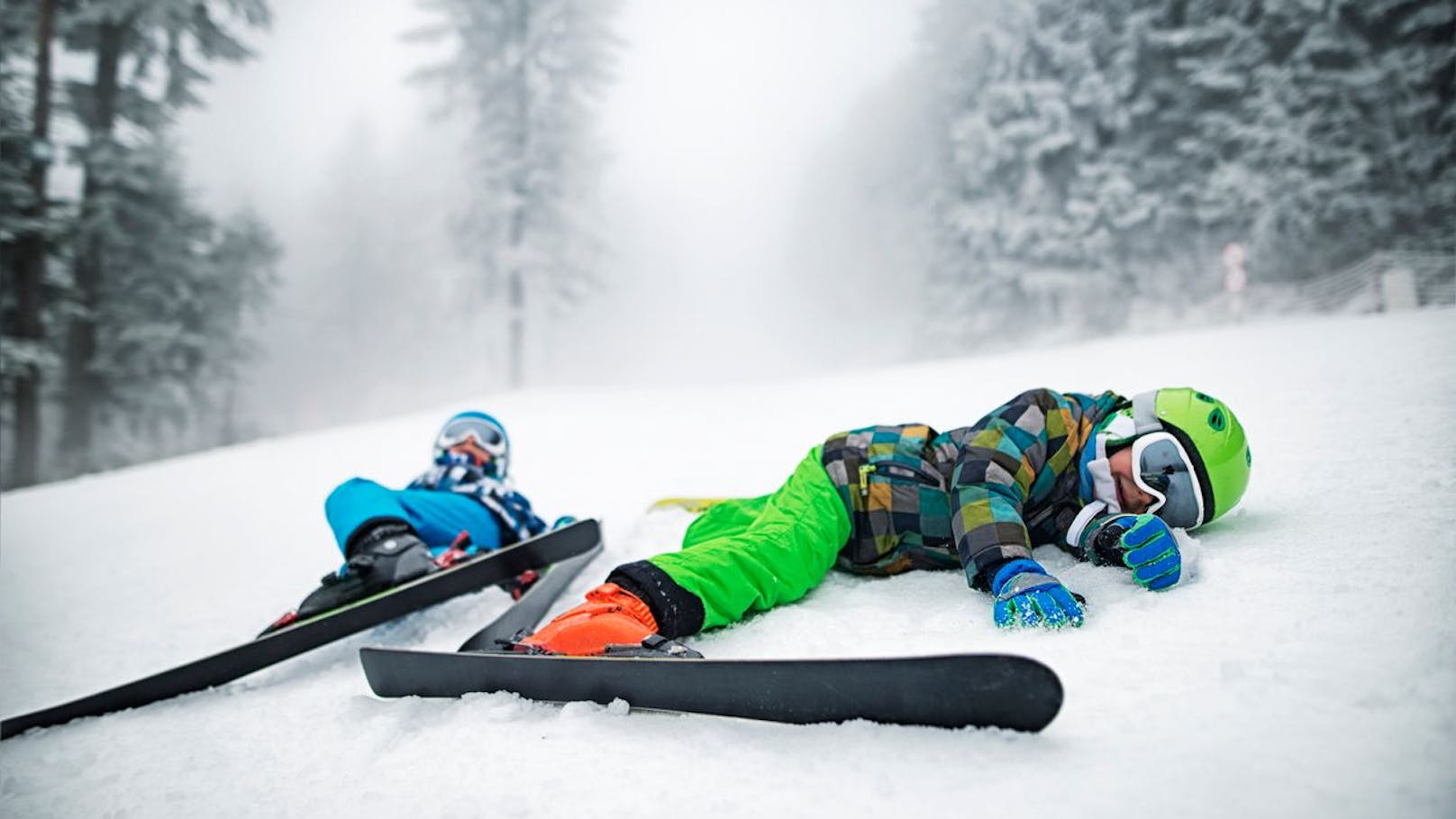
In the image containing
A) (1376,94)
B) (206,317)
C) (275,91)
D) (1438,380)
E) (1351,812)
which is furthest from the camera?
(275,91)

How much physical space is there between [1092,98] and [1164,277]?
4.78m

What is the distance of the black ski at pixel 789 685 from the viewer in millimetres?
1028

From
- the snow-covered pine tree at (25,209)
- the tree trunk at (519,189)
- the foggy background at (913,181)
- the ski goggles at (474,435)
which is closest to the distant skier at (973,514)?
the ski goggles at (474,435)

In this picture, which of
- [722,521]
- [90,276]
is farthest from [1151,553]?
[90,276]

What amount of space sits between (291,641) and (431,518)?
82 centimetres

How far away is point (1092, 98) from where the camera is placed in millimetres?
14617

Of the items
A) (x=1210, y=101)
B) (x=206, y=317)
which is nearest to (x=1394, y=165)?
(x=1210, y=101)

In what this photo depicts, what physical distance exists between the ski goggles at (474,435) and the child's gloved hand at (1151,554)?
2753 millimetres

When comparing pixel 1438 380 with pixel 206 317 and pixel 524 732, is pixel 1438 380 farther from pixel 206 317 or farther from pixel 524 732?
pixel 206 317

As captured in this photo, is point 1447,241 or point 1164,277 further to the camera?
point 1164,277

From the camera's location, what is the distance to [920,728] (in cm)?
111

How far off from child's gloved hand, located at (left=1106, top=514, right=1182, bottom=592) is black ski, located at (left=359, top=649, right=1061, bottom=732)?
2.53 ft

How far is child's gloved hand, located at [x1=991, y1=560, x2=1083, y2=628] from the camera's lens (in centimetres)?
146

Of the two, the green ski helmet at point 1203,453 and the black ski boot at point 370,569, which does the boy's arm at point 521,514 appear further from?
the green ski helmet at point 1203,453
